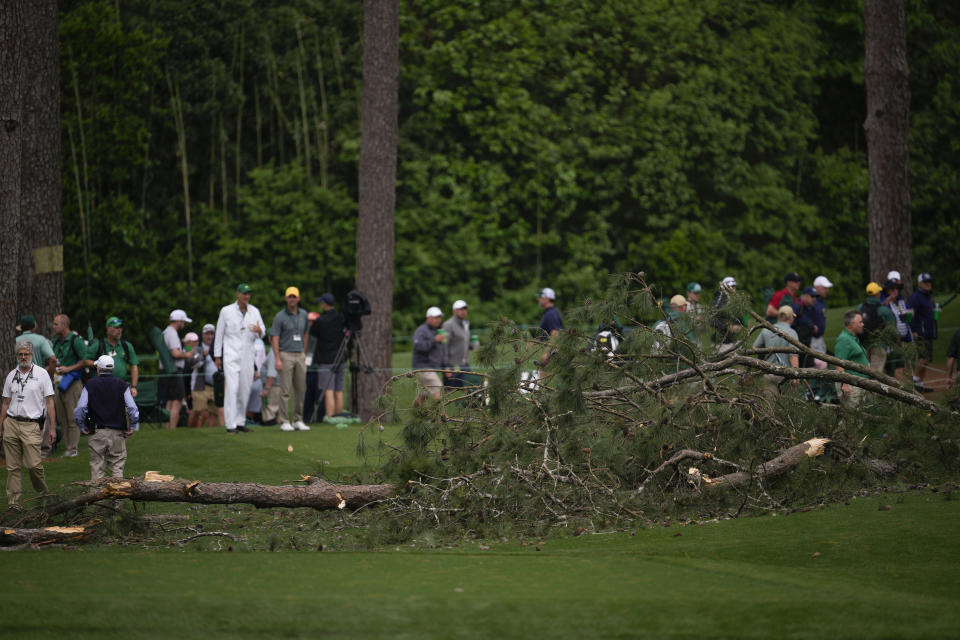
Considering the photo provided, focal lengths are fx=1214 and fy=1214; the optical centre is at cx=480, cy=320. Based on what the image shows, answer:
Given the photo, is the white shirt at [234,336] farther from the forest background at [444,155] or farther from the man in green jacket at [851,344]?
the forest background at [444,155]

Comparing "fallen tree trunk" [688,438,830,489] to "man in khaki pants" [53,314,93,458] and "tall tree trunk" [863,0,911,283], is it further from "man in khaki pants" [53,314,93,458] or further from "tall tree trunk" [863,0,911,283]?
"tall tree trunk" [863,0,911,283]

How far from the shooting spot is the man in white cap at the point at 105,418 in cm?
1198

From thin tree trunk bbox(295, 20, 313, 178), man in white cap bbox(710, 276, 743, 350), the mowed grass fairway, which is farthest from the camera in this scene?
thin tree trunk bbox(295, 20, 313, 178)

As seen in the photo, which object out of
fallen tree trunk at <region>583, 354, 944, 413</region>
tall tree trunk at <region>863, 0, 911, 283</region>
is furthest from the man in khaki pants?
tall tree trunk at <region>863, 0, 911, 283</region>

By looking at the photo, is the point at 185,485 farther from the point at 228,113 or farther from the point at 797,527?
the point at 228,113

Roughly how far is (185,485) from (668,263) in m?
21.4

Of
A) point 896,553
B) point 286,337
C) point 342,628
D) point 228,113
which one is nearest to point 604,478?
point 896,553

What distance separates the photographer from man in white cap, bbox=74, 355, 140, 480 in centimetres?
1198

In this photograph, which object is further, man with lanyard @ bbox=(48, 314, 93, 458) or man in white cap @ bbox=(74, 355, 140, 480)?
man with lanyard @ bbox=(48, 314, 93, 458)

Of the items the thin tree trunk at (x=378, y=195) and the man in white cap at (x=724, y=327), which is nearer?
the man in white cap at (x=724, y=327)

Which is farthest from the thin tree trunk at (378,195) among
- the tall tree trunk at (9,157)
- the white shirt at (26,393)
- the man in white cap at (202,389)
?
the white shirt at (26,393)

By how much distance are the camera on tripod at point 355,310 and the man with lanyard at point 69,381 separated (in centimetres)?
431

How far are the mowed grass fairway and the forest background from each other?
19.0m

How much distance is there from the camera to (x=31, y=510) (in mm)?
9906
